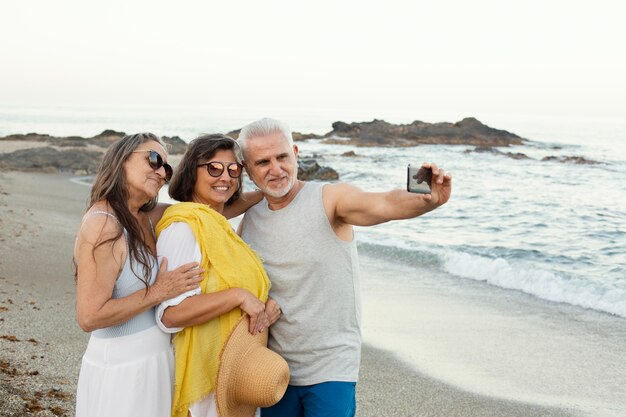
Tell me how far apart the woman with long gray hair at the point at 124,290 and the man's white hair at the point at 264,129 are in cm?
42

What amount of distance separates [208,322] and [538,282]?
809 cm

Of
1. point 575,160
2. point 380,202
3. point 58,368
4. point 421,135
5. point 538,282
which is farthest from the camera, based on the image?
point 421,135

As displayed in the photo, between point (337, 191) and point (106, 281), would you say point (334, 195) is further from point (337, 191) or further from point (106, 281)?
point (106, 281)

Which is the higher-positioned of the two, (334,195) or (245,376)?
(334,195)

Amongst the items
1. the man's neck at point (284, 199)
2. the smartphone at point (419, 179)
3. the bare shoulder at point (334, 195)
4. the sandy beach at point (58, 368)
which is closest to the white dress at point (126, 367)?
the man's neck at point (284, 199)

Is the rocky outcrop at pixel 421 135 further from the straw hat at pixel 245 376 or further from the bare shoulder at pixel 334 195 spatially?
the straw hat at pixel 245 376

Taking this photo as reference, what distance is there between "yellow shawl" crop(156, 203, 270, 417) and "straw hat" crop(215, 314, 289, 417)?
0.23 ft

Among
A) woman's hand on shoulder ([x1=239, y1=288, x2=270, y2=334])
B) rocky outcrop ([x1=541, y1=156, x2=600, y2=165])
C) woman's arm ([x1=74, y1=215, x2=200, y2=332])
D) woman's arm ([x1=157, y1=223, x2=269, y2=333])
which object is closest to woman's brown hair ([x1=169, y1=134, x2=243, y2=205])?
woman's arm ([x1=157, y1=223, x2=269, y2=333])

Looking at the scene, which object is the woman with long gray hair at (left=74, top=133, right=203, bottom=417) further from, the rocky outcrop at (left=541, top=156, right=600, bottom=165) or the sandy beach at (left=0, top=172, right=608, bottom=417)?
the rocky outcrop at (left=541, top=156, right=600, bottom=165)

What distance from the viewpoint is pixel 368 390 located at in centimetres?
546

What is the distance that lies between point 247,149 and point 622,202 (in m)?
21.0

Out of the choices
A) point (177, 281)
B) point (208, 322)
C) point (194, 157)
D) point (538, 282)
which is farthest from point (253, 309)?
point (538, 282)

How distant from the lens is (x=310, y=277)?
2.92 m

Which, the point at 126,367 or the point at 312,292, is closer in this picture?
the point at 126,367
